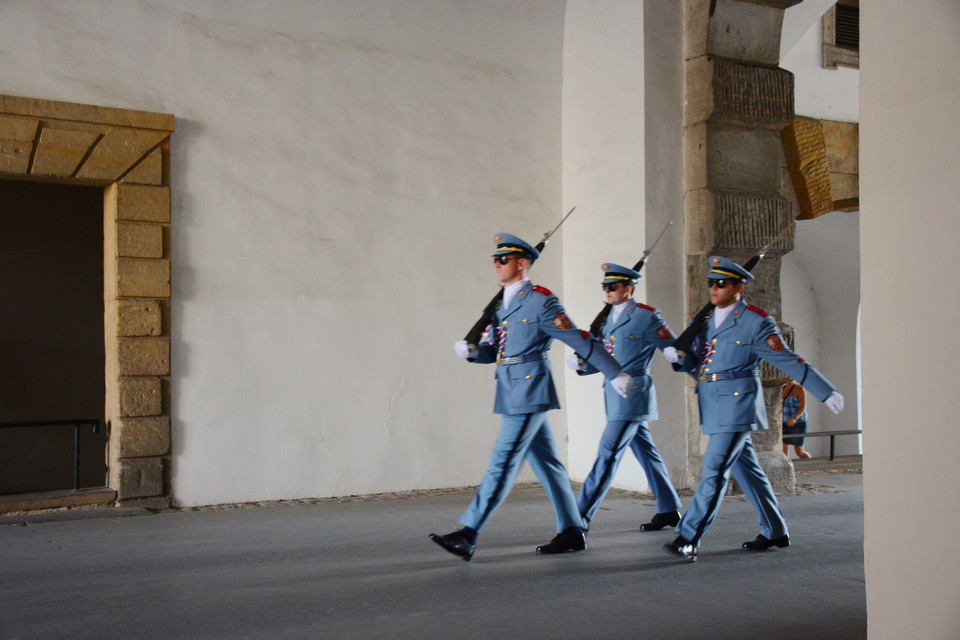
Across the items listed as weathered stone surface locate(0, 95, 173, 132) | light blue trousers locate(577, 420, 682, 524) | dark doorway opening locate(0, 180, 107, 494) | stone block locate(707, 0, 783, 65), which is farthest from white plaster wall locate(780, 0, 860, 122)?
dark doorway opening locate(0, 180, 107, 494)

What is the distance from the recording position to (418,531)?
17.2 feet

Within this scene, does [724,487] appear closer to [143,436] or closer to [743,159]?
[743,159]

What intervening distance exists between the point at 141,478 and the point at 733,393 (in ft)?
11.9

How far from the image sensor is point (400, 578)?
4.11 metres

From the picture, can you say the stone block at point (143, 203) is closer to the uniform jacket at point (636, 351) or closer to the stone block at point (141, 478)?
the stone block at point (141, 478)

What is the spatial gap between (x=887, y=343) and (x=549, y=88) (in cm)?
546

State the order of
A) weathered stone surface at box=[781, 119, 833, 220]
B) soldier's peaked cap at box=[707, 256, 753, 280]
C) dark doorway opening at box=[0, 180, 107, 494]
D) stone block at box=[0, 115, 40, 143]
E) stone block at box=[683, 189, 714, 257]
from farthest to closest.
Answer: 1. dark doorway opening at box=[0, 180, 107, 494]
2. weathered stone surface at box=[781, 119, 833, 220]
3. stone block at box=[683, 189, 714, 257]
4. stone block at box=[0, 115, 40, 143]
5. soldier's peaked cap at box=[707, 256, 753, 280]

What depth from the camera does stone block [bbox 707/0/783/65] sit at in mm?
6816

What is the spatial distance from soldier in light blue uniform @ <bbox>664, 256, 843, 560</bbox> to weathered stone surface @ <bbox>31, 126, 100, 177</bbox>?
3.69 metres

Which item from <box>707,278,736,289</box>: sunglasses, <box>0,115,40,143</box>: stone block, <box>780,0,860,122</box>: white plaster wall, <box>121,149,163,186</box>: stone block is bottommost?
<box>707,278,736,289</box>: sunglasses

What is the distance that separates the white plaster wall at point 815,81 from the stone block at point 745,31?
706 mm

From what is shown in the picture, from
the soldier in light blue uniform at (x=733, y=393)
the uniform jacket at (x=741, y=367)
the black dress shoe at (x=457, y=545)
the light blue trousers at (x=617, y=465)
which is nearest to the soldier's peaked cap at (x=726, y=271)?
the soldier in light blue uniform at (x=733, y=393)

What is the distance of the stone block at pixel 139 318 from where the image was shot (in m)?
5.80

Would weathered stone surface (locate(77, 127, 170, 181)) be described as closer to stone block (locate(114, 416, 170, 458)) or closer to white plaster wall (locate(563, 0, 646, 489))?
stone block (locate(114, 416, 170, 458))
